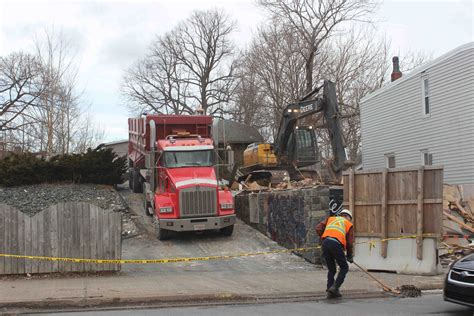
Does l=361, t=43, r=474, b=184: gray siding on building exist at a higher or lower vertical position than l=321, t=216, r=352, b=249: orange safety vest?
higher

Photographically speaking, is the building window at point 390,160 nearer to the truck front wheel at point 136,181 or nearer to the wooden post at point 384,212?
the truck front wheel at point 136,181

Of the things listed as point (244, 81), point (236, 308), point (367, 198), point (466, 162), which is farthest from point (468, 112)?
point (244, 81)

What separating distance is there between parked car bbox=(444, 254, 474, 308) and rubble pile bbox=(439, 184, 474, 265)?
5.26 metres

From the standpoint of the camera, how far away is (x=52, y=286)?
935 cm

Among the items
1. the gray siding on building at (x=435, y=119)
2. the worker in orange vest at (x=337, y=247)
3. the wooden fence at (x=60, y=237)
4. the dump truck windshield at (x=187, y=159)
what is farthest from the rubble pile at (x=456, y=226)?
the wooden fence at (x=60, y=237)

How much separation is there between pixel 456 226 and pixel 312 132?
13.3m

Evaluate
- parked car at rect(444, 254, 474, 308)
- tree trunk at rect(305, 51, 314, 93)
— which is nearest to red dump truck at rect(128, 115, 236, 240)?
parked car at rect(444, 254, 474, 308)

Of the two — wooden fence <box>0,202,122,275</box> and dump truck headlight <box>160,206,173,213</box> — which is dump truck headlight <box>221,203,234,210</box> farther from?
wooden fence <box>0,202,122,275</box>

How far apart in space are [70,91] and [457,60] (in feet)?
73.8

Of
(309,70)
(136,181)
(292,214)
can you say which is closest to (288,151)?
(136,181)

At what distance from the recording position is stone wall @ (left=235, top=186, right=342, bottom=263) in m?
12.9

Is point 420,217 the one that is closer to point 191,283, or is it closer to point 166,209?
point 191,283

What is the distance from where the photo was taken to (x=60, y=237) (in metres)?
10.6

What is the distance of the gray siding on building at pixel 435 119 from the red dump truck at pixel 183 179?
9.04 m
